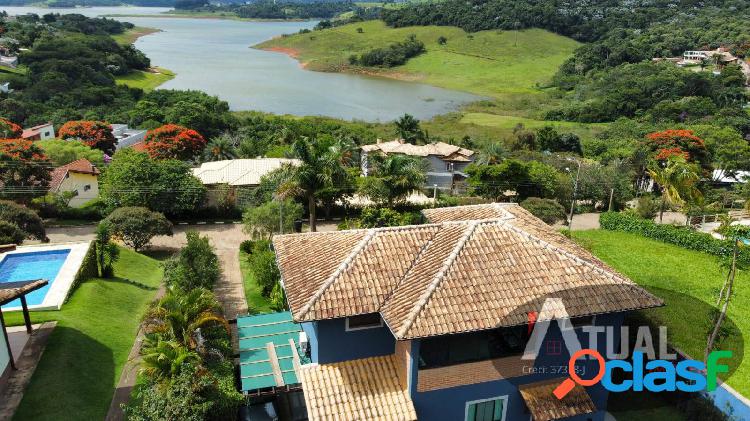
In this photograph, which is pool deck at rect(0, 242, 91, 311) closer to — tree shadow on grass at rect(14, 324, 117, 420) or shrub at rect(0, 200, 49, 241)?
tree shadow on grass at rect(14, 324, 117, 420)

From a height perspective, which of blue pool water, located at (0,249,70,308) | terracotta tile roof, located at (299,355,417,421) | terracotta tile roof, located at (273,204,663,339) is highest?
terracotta tile roof, located at (273,204,663,339)

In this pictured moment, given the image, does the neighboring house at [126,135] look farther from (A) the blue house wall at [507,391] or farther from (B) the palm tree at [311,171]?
(A) the blue house wall at [507,391]

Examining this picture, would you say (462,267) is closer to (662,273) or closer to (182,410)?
(182,410)

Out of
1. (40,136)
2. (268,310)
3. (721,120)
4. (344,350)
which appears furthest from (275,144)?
(721,120)

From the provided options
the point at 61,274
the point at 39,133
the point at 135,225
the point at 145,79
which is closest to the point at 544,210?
the point at 135,225

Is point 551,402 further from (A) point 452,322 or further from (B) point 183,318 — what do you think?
(B) point 183,318

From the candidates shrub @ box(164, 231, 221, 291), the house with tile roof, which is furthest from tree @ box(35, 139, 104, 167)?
the house with tile roof
